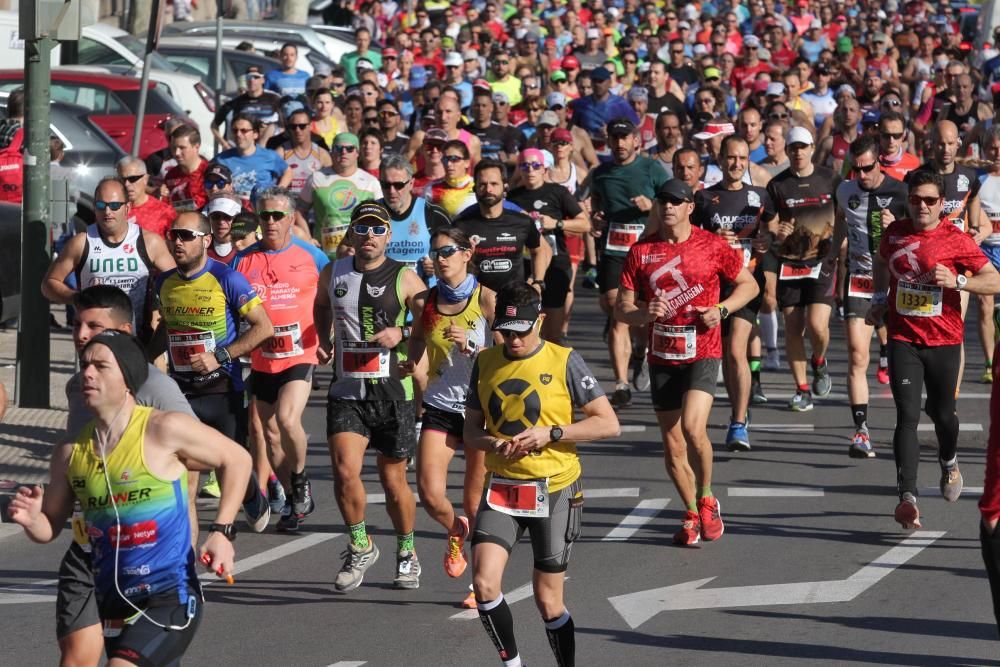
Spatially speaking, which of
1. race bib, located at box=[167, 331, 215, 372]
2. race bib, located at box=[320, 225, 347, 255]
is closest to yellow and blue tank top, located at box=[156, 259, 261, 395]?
race bib, located at box=[167, 331, 215, 372]

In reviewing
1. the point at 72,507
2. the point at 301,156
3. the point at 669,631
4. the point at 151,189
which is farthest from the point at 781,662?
the point at 151,189

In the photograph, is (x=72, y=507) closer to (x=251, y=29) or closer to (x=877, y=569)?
(x=877, y=569)

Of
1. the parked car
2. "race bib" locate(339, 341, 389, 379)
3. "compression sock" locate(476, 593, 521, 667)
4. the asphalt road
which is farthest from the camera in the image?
the parked car

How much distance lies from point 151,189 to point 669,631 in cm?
940

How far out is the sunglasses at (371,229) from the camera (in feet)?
32.3

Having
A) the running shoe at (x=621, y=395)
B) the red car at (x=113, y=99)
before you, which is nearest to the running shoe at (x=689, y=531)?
the running shoe at (x=621, y=395)

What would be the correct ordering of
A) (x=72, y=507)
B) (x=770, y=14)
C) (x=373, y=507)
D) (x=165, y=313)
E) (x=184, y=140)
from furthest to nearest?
1. (x=770, y=14)
2. (x=184, y=140)
3. (x=373, y=507)
4. (x=165, y=313)
5. (x=72, y=507)

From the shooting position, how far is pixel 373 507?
11703 mm

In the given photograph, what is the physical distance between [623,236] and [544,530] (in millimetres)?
7415

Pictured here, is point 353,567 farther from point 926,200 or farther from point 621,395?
point 621,395

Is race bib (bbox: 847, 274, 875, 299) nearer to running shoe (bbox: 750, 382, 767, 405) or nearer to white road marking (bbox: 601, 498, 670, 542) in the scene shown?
running shoe (bbox: 750, 382, 767, 405)

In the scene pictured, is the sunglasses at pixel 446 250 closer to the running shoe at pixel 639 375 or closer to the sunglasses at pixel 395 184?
the sunglasses at pixel 395 184

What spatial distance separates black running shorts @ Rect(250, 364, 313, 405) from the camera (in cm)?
1091

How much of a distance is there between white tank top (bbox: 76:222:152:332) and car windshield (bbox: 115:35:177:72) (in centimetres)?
1395
